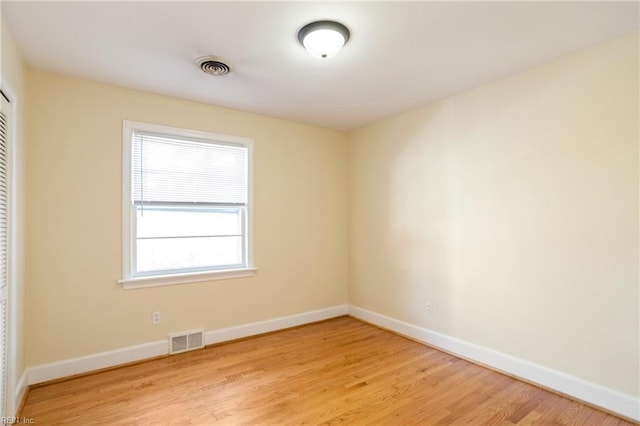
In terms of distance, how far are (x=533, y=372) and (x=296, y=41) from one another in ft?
9.95

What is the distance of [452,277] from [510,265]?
575mm

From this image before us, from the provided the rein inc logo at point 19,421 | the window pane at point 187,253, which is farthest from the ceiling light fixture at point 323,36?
the rein inc logo at point 19,421

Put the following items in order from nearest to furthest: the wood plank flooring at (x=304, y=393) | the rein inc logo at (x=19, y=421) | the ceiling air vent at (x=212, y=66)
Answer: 1. the rein inc logo at (x=19, y=421)
2. the wood plank flooring at (x=304, y=393)
3. the ceiling air vent at (x=212, y=66)

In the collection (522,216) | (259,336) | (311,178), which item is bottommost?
(259,336)

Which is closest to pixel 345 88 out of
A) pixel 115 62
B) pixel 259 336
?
pixel 115 62

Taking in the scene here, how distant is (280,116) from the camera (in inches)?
153

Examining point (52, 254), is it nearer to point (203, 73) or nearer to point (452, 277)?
point (203, 73)

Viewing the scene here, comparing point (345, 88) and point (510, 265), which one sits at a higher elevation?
point (345, 88)

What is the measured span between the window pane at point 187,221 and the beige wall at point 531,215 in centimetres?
183

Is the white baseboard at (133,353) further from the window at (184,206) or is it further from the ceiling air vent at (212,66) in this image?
the ceiling air vent at (212,66)

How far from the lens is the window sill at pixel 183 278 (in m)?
3.04

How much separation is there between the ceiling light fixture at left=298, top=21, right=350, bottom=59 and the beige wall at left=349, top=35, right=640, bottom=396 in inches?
63.0

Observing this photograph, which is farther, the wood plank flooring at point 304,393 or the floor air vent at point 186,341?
the floor air vent at point 186,341

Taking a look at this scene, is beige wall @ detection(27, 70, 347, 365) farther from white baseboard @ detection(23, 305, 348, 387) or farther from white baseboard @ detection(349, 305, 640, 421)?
white baseboard @ detection(349, 305, 640, 421)
